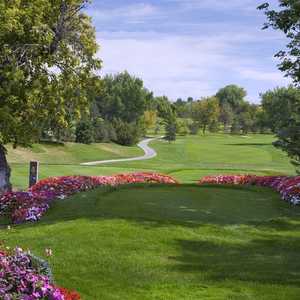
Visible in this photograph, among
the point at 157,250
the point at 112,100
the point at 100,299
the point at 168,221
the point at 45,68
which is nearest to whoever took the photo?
the point at 100,299

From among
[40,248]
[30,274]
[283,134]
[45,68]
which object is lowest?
[40,248]

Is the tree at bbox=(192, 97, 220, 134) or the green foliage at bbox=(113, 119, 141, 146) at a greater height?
the tree at bbox=(192, 97, 220, 134)

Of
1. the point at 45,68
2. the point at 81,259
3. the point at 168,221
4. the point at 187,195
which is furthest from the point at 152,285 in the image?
the point at 45,68

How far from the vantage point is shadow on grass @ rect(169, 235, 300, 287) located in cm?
905

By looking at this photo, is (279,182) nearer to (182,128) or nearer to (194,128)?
(182,128)

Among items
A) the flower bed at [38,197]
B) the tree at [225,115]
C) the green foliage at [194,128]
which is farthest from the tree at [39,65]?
the tree at [225,115]

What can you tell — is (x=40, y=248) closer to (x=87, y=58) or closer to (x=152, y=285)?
(x=152, y=285)

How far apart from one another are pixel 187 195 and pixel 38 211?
4746 mm

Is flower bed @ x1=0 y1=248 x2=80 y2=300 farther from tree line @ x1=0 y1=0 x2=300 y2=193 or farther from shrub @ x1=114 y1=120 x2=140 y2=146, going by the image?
shrub @ x1=114 y1=120 x2=140 y2=146

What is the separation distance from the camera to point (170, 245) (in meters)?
11.0

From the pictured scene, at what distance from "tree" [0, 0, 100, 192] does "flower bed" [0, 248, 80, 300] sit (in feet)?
40.8

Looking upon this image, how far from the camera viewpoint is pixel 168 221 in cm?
1268

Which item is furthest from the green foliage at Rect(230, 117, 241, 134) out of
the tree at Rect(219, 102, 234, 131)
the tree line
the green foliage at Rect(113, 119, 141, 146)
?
the tree line

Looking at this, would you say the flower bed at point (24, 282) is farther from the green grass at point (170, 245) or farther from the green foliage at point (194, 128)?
the green foliage at point (194, 128)
